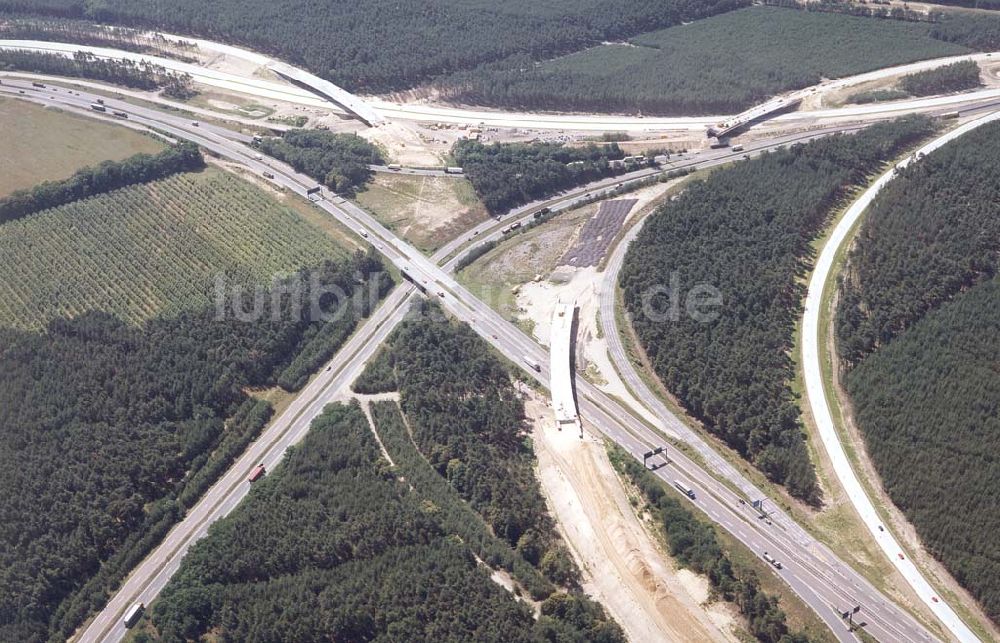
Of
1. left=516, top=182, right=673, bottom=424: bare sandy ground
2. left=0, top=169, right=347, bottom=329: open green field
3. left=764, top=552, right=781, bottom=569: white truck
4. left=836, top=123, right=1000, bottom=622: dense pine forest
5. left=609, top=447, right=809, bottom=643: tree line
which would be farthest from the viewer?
left=0, top=169, right=347, bottom=329: open green field

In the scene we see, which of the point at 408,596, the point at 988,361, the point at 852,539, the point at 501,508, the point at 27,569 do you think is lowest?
the point at 27,569

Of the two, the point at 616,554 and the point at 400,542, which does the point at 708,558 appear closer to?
the point at 616,554

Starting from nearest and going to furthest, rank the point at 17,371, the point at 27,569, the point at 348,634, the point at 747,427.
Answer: the point at 348,634 < the point at 27,569 < the point at 747,427 < the point at 17,371

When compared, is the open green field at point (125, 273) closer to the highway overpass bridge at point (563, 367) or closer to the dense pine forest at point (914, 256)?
the highway overpass bridge at point (563, 367)

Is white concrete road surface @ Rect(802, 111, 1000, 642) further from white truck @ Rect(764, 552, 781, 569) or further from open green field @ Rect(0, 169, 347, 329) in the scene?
open green field @ Rect(0, 169, 347, 329)

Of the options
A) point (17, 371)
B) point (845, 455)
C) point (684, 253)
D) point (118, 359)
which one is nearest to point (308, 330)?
point (118, 359)

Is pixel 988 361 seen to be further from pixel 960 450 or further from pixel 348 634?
pixel 348 634

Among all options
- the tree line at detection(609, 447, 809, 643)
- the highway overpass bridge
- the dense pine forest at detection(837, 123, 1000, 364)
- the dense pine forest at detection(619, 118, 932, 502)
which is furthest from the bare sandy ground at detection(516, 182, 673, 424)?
the dense pine forest at detection(837, 123, 1000, 364)
